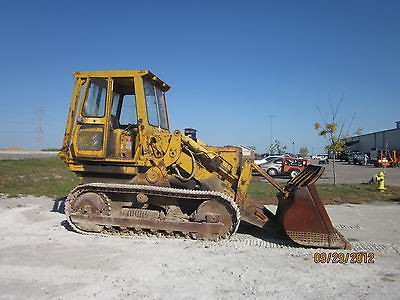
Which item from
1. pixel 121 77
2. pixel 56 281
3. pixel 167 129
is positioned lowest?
pixel 56 281

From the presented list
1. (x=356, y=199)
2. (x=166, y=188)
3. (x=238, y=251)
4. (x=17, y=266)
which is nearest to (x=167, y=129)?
(x=166, y=188)

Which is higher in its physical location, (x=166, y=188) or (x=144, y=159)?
(x=144, y=159)

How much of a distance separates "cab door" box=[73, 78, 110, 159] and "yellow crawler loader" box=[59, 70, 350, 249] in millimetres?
21

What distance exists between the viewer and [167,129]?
27.0ft

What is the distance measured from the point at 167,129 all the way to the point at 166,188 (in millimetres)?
2137

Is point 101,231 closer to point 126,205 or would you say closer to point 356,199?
point 126,205

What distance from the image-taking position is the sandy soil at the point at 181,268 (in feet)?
13.5

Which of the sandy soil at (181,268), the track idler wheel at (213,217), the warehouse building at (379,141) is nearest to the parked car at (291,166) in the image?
the sandy soil at (181,268)

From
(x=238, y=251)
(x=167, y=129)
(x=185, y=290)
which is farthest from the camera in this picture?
(x=167, y=129)

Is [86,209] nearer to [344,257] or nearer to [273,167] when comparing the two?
[344,257]

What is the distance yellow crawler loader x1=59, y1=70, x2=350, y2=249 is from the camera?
6.47 meters

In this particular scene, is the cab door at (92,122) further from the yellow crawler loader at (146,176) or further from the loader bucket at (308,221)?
the loader bucket at (308,221)

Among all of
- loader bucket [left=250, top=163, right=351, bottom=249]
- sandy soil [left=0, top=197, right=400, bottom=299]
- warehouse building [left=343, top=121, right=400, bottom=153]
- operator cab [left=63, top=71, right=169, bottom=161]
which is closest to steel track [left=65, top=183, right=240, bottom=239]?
sandy soil [left=0, top=197, right=400, bottom=299]

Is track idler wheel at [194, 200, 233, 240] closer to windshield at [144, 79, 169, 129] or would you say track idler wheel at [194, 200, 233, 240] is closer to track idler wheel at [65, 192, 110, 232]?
track idler wheel at [65, 192, 110, 232]
